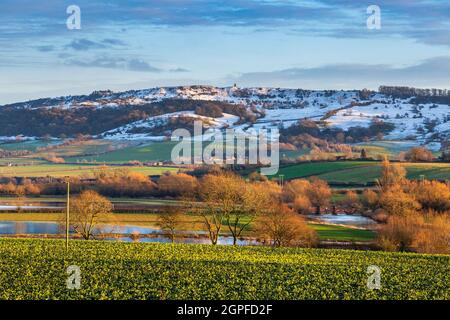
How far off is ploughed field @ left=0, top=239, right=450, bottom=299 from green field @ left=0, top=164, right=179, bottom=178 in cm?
8448

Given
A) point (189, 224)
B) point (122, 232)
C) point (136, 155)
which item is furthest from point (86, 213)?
point (136, 155)

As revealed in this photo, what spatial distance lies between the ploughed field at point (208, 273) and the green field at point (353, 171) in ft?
223

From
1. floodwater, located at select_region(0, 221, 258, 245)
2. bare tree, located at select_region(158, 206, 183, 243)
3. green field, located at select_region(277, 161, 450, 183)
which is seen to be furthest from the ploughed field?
green field, located at select_region(277, 161, 450, 183)

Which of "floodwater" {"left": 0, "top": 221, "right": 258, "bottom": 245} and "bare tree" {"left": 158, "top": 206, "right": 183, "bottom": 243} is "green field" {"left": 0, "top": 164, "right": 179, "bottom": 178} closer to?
"floodwater" {"left": 0, "top": 221, "right": 258, "bottom": 245}

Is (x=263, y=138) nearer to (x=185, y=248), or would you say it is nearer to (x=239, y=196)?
(x=239, y=196)

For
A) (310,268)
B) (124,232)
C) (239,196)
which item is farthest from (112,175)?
(310,268)

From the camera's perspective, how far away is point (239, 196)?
59.8m

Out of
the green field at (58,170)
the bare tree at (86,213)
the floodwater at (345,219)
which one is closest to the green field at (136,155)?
the green field at (58,170)

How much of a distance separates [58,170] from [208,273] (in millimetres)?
107780

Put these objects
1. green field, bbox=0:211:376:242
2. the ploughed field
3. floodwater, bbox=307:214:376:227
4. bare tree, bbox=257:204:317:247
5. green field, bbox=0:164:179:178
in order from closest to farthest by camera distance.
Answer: the ploughed field
bare tree, bbox=257:204:317:247
green field, bbox=0:211:376:242
floodwater, bbox=307:214:376:227
green field, bbox=0:164:179:178

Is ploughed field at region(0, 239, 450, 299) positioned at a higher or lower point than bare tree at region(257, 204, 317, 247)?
higher

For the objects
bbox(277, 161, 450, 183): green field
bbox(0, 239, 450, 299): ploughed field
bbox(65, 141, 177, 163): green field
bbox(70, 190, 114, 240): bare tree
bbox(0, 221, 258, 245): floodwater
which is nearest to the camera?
bbox(0, 239, 450, 299): ploughed field

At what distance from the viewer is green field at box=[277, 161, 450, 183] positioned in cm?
10806
